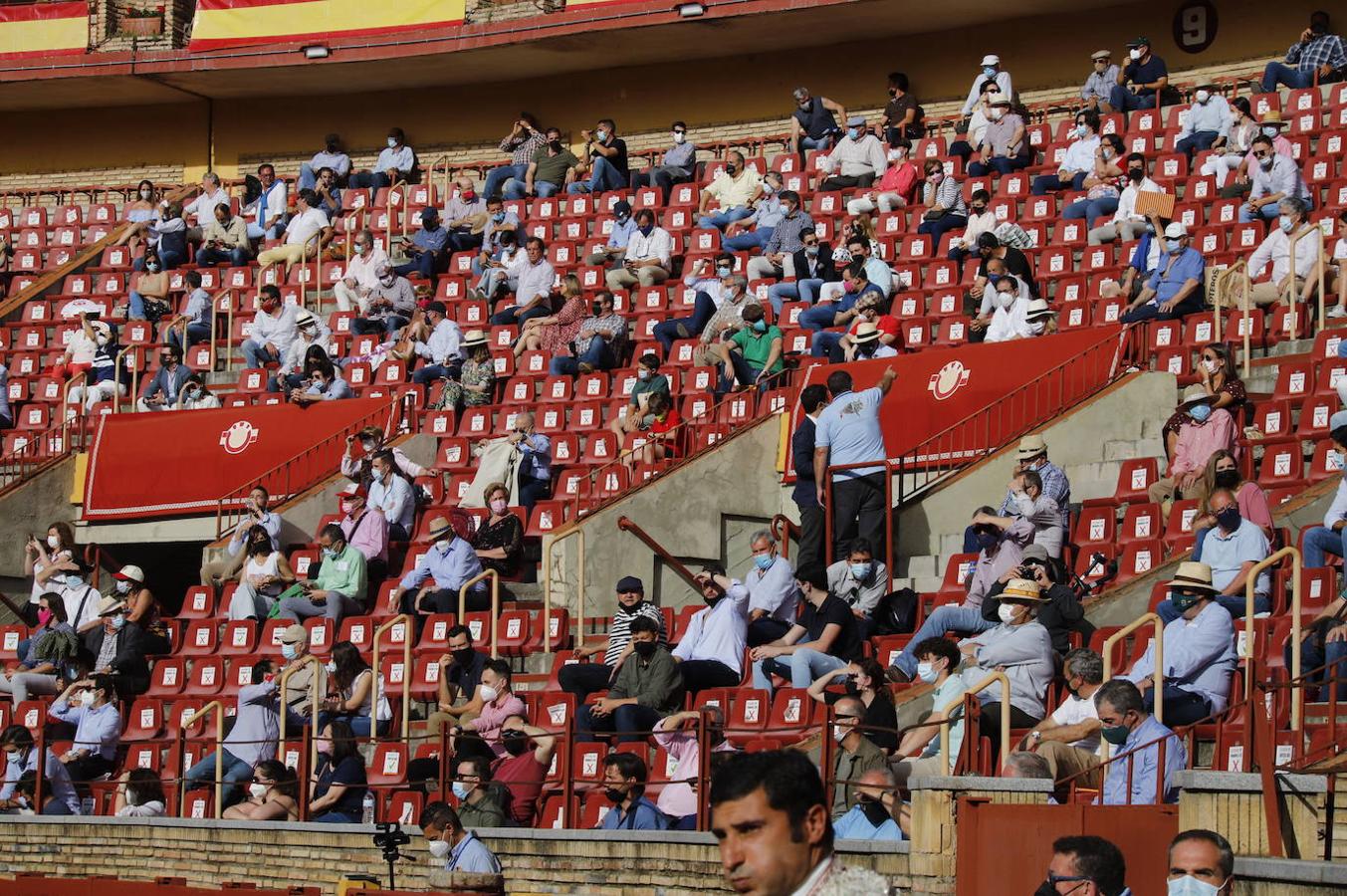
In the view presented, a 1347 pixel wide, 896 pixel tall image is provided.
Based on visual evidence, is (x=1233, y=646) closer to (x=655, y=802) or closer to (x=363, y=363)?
(x=655, y=802)

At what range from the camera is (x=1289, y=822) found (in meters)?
8.11

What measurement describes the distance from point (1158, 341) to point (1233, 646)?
604 centimetres

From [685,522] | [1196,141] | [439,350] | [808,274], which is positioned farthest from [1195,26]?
[685,522]

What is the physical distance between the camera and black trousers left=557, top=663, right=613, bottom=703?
46.5ft

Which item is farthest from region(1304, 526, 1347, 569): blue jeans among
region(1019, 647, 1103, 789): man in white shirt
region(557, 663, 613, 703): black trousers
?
region(557, 663, 613, 703): black trousers

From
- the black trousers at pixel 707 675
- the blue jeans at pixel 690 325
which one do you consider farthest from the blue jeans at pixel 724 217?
the black trousers at pixel 707 675

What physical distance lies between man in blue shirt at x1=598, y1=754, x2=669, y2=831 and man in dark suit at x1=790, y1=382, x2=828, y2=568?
3752mm

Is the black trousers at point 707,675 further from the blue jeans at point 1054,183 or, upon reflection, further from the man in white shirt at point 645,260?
the man in white shirt at point 645,260

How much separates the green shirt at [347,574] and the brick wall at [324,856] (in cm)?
294

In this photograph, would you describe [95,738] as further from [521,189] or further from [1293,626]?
[521,189]

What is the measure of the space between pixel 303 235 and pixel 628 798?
15.0 meters

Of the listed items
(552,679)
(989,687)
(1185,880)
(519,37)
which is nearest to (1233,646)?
(989,687)

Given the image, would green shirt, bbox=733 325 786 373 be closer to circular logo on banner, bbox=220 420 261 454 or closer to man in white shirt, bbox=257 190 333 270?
circular logo on banner, bbox=220 420 261 454

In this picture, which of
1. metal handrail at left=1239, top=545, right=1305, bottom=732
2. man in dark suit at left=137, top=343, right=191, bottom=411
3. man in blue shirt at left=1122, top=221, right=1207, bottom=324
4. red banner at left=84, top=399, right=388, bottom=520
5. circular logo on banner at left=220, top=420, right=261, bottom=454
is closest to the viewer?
metal handrail at left=1239, top=545, right=1305, bottom=732
